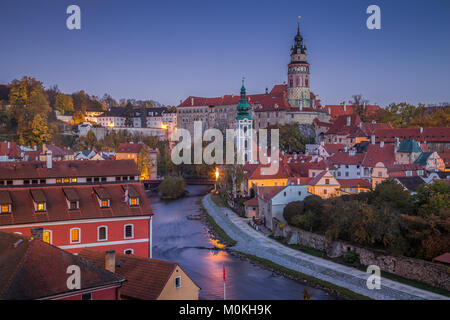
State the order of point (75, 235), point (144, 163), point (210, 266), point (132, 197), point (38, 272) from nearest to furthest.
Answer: point (38, 272) < point (75, 235) < point (132, 197) < point (210, 266) < point (144, 163)

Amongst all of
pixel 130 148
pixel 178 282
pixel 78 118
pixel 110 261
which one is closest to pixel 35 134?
pixel 130 148

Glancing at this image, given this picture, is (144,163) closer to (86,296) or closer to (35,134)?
(35,134)

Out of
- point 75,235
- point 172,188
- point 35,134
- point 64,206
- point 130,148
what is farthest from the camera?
point 130,148

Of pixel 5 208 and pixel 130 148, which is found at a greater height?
pixel 130 148

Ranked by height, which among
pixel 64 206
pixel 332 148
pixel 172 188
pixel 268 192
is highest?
pixel 332 148

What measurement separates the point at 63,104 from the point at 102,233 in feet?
230

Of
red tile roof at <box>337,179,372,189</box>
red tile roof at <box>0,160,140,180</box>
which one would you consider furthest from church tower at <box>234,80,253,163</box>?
red tile roof at <box>0,160,140,180</box>

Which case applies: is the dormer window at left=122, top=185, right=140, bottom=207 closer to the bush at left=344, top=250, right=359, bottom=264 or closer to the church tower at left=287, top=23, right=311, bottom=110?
the bush at left=344, top=250, right=359, bottom=264

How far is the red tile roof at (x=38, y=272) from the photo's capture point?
9.08m

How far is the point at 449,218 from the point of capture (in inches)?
709

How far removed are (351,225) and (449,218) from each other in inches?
161

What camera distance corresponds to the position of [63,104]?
3211 inches
